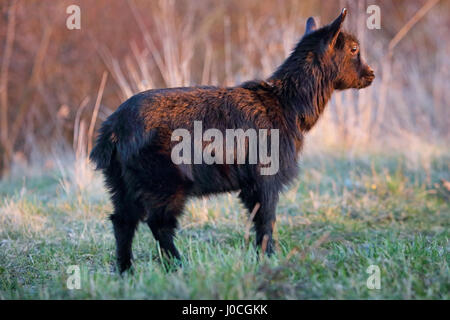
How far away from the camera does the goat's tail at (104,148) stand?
3646mm

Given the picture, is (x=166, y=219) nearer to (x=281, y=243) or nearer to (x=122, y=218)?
(x=122, y=218)

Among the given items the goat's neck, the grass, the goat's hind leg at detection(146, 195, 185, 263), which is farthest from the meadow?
the goat's neck

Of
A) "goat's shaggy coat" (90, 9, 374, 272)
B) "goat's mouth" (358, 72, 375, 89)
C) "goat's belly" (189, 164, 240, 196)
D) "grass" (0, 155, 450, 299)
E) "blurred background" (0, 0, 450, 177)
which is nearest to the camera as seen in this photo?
"grass" (0, 155, 450, 299)

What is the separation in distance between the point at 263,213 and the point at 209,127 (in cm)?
86

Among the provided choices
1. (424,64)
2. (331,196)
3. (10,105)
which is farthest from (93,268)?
(424,64)

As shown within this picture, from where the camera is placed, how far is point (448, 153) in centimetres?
754

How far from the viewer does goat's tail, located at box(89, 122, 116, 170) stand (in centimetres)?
365

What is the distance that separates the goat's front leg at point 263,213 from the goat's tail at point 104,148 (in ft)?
3.78

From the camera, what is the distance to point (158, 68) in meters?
11.5

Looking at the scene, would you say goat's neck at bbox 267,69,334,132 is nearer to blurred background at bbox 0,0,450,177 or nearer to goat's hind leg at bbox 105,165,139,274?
goat's hind leg at bbox 105,165,139,274

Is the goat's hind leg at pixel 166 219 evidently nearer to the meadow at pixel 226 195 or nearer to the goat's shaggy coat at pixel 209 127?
the goat's shaggy coat at pixel 209 127

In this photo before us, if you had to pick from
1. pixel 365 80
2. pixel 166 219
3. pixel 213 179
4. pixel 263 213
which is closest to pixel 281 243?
pixel 263 213

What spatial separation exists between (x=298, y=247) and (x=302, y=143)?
948 mm
